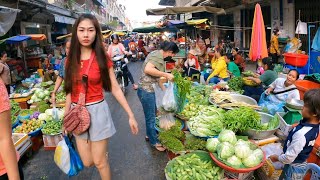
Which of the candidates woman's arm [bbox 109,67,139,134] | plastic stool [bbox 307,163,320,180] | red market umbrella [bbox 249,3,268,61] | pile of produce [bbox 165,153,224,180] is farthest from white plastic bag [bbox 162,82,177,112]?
red market umbrella [bbox 249,3,268,61]

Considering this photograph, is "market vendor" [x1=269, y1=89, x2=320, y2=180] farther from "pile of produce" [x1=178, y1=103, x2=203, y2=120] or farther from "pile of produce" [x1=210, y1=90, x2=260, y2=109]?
"pile of produce" [x1=210, y1=90, x2=260, y2=109]

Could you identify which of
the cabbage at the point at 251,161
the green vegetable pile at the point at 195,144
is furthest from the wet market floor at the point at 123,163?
the cabbage at the point at 251,161

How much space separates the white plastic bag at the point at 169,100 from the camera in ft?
14.6

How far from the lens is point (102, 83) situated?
2.95m

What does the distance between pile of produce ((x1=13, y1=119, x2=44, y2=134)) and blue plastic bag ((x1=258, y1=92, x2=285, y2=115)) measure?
448cm

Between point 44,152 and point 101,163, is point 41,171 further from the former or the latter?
point 101,163

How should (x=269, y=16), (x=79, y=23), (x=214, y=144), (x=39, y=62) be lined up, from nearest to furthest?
(x=79, y=23)
(x=214, y=144)
(x=269, y=16)
(x=39, y=62)

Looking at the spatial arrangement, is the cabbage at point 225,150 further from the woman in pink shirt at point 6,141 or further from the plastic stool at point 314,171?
the woman in pink shirt at point 6,141

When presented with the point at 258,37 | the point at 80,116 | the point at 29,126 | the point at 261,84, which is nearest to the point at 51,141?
the point at 29,126

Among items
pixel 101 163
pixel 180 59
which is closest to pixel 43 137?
pixel 101 163

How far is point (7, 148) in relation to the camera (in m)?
1.73

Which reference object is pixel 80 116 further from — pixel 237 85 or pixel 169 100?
pixel 237 85

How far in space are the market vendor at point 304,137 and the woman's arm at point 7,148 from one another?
2.55 meters

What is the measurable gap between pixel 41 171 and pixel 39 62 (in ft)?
43.9
